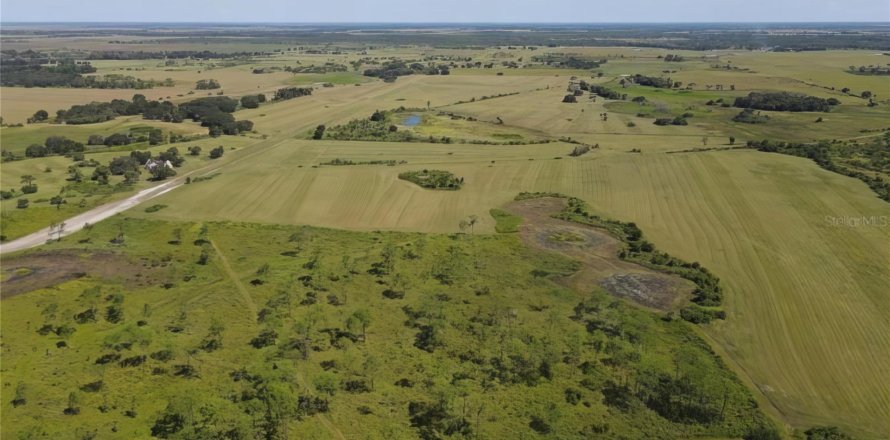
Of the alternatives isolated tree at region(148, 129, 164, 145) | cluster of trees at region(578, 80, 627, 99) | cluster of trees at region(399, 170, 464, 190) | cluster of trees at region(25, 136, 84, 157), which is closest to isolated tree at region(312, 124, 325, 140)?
isolated tree at region(148, 129, 164, 145)

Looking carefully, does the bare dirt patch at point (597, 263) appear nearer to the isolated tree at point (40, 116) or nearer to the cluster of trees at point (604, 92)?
the cluster of trees at point (604, 92)

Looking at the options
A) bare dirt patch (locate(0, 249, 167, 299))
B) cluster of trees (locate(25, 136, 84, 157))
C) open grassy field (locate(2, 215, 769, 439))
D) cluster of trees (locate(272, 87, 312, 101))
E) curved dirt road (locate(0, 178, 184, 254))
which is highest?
cluster of trees (locate(272, 87, 312, 101))

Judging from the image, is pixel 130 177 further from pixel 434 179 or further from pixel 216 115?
pixel 216 115

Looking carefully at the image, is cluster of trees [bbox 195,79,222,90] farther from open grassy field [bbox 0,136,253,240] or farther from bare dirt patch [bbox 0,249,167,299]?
bare dirt patch [bbox 0,249,167,299]

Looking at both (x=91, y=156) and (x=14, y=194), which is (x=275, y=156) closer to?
(x=91, y=156)

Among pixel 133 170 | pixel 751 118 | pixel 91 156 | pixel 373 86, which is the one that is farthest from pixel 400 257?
pixel 373 86

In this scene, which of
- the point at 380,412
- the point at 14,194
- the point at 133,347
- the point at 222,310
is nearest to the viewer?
the point at 380,412
